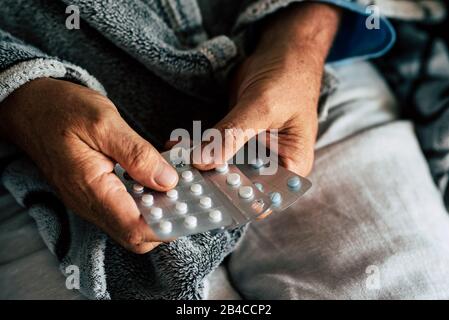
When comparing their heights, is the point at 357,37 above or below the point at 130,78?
below

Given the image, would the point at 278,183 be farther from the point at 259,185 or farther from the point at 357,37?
the point at 357,37

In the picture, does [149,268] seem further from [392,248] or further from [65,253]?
[392,248]

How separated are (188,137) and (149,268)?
16 cm

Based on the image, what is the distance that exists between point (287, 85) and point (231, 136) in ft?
0.43

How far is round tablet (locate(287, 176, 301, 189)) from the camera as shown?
0.53m

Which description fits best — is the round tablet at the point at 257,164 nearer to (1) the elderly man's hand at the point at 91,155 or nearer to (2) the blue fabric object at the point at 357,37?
(1) the elderly man's hand at the point at 91,155

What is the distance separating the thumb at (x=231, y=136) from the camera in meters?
0.53

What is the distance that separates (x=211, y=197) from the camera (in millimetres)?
504

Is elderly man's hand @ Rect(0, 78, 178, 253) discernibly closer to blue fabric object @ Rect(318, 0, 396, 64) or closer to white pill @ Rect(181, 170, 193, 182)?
white pill @ Rect(181, 170, 193, 182)

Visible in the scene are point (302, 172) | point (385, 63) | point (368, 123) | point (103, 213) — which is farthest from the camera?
point (385, 63)

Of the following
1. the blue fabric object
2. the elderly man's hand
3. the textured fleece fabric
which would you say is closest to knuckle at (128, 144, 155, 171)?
the elderly man's hand

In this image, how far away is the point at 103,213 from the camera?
499 millimetres

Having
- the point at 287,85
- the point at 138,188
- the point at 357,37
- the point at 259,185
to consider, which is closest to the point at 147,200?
the point at 138,188
